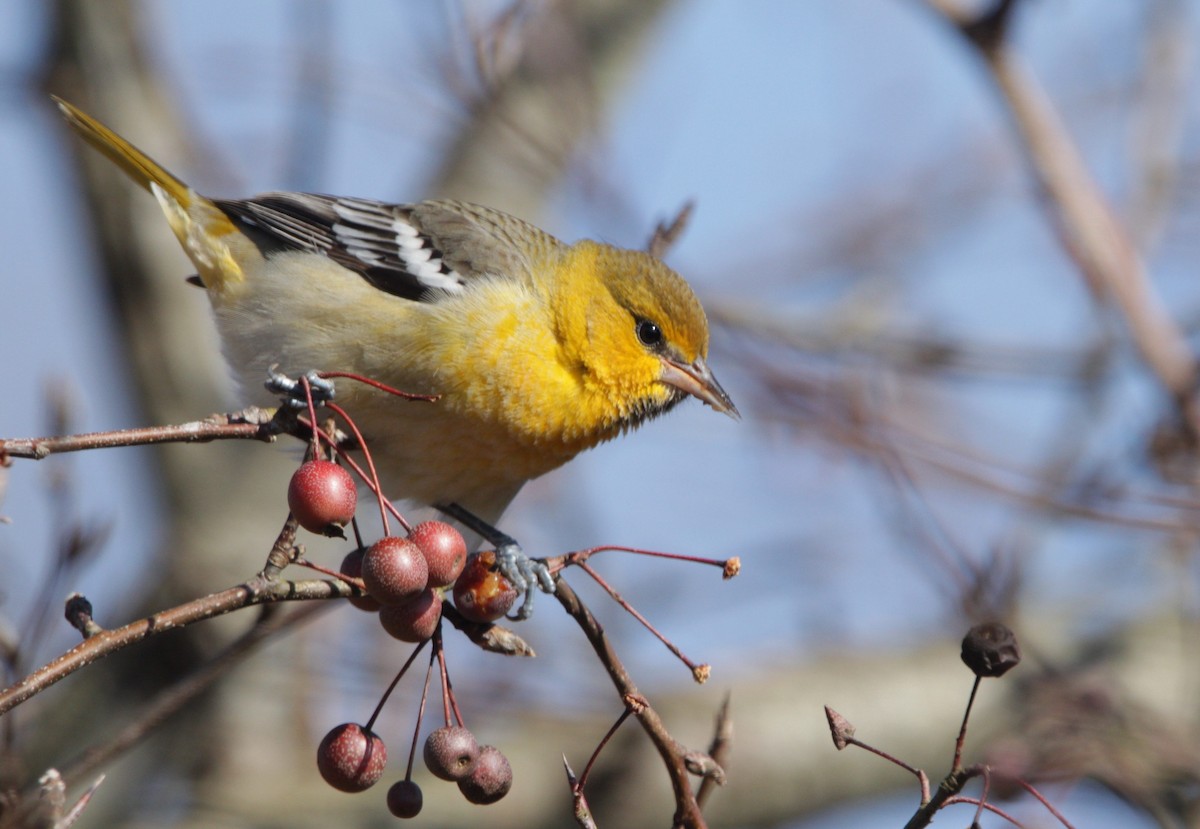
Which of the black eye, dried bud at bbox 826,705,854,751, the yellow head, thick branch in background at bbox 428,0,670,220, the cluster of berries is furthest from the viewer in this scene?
thick branch in background at bbox 428,0,670,220

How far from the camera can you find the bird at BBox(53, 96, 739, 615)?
4.03 meters

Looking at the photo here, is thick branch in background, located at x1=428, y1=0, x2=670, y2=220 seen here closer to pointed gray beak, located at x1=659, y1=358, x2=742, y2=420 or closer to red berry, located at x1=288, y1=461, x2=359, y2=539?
pointed gray beak, located at x1=659, y1=358, x2=742, y2=420

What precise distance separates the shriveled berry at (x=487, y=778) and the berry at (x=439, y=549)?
0.36m

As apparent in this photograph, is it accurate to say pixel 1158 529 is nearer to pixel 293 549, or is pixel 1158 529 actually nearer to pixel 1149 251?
pixel 1149 251

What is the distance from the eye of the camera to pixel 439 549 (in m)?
2.53

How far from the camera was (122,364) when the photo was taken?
9.40 meters

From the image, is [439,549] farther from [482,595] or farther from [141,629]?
[141,629]

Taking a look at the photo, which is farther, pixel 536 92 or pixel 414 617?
pixel 536 92

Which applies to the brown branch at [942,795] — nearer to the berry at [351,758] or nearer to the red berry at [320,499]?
the berry at [351,758]

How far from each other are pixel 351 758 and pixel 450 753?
0.69 feet

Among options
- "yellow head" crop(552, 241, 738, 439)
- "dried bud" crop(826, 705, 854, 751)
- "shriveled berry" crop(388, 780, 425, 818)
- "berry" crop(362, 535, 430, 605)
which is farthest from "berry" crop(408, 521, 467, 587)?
"yellow head" crop(552, 241, 738, 439)

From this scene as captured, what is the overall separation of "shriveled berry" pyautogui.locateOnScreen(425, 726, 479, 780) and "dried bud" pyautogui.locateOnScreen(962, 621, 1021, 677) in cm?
98

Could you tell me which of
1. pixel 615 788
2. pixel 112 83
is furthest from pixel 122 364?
pixel 615 788

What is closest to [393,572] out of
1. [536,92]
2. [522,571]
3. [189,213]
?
[522,571]
